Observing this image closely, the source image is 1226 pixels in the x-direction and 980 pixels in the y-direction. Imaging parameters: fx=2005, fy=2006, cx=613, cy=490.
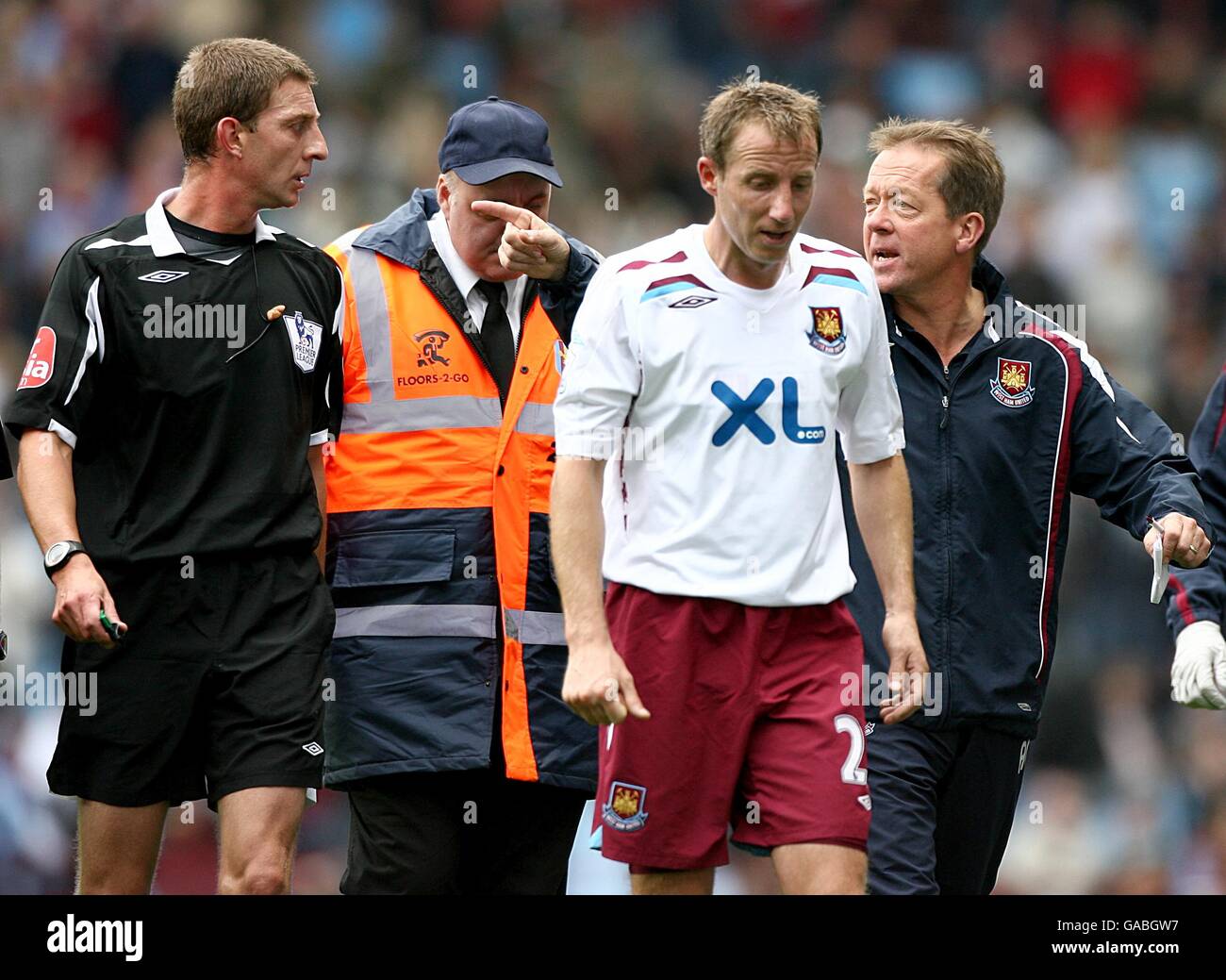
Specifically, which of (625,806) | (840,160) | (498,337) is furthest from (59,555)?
(840,160)

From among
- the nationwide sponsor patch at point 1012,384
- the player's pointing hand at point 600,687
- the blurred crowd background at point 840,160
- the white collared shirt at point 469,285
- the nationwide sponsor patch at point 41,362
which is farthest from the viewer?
the blurred crowd background at point 840,160

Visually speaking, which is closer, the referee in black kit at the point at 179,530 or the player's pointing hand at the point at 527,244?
the referee in black kit at the point at 179,530

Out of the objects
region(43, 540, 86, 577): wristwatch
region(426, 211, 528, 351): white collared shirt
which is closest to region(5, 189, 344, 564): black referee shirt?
region(43, 540, 86, 577): wristwatch

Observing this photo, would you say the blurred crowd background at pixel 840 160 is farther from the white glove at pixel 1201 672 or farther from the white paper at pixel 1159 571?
the white paper at pixel 1159 571

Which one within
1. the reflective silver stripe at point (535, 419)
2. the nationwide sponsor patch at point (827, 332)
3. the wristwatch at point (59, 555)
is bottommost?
the wristwatch at point (59, 555)

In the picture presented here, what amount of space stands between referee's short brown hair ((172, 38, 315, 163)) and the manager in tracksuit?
1918 mm

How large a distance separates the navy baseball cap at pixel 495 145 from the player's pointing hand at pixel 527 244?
108 millimetres

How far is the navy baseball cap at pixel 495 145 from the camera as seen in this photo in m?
5.86

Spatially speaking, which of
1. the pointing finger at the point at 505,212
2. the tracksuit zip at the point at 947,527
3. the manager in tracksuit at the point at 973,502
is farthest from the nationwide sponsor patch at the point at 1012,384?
the pointing finger at the point at 505,212

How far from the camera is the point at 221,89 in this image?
Answer: 18.5 ft

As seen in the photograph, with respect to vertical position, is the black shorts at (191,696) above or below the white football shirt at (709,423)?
below

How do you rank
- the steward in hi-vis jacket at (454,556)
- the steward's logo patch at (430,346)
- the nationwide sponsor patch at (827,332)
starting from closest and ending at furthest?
1. the nationwide sponsor patch at (827,332)
2. the steward in hi-vis jacket at (454,556)
3. the steward's logo patch at (430,346)

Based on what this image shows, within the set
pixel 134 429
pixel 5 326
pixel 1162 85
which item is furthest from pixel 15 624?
pixel 1162 85
